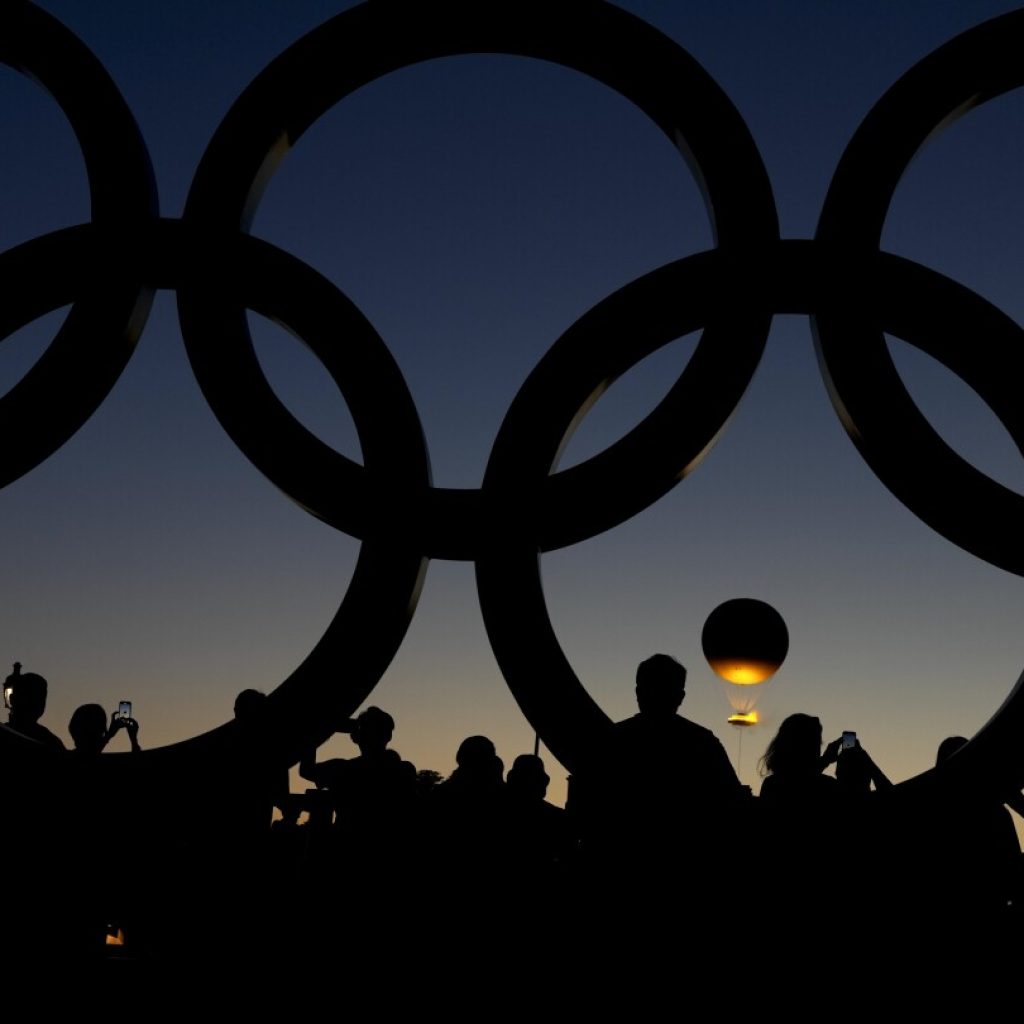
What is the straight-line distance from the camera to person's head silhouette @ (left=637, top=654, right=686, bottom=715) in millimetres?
6719

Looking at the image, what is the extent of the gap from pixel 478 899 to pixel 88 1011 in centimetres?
210

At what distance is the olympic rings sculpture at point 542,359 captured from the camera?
25.1ft

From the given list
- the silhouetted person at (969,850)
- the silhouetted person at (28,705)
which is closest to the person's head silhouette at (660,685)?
the silhouetted person at (969,850)

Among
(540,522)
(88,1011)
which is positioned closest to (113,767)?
(88,1011)

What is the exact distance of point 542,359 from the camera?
26.2 feet

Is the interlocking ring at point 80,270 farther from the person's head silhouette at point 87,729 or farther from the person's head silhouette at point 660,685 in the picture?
the person's head silhouette at point 660,685

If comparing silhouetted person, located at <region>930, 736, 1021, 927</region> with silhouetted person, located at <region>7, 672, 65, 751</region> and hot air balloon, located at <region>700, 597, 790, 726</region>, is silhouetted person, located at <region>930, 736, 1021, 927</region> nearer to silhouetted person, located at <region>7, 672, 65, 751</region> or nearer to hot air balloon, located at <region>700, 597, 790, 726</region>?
hot air balloon, located at <region>700, 597, 790, 726</region>

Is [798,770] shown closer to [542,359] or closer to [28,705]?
[542,359]

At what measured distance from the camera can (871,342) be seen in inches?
309

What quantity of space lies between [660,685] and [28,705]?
14.9ft

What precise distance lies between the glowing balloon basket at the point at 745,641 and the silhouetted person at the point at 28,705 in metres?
4.73

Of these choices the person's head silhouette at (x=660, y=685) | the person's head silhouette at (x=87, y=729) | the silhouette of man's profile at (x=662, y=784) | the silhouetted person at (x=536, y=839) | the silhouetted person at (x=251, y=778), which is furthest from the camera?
the person's head silhouette at (x=87, y=729)

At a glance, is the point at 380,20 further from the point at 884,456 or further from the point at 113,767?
the point at 113,767

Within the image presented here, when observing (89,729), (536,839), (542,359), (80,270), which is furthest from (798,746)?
(80,270)
